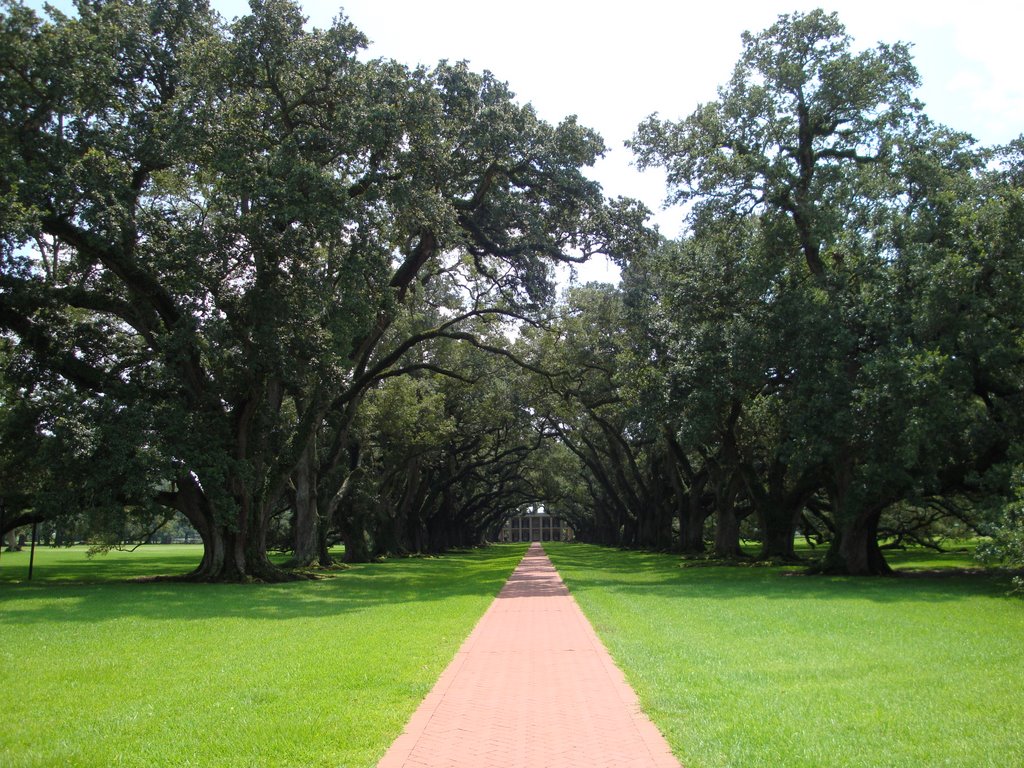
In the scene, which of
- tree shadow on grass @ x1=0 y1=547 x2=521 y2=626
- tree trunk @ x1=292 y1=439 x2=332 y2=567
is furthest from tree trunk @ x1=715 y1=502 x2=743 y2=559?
tree trunk @ x1=292 y1=439 x2=332 y2=567

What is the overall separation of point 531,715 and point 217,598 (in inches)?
506

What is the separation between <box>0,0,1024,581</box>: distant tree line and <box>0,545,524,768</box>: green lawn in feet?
21.3

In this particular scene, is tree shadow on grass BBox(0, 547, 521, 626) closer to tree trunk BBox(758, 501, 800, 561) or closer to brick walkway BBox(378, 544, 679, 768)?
brick walkway BBox(378, 544, 679, 768)

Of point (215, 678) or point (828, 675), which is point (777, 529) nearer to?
point (828, 675)

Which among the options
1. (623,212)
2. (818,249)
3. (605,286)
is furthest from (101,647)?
(605,286)

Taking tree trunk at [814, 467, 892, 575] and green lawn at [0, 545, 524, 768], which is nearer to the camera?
green lawn at [0, 545, 524, 768]

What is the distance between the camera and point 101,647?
987 centimetres

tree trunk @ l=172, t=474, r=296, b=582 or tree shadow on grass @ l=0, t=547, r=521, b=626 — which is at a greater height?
tree trunk @ l=172, t=474, r=296, b=582

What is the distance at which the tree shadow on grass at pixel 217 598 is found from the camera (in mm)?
13867

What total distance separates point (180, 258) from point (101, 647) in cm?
1055

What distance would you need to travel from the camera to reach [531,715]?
20.6ft

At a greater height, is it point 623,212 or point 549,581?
point 623,212

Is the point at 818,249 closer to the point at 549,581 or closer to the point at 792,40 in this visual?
the point at 792,40

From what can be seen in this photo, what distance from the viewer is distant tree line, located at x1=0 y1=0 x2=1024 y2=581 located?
18.0m
